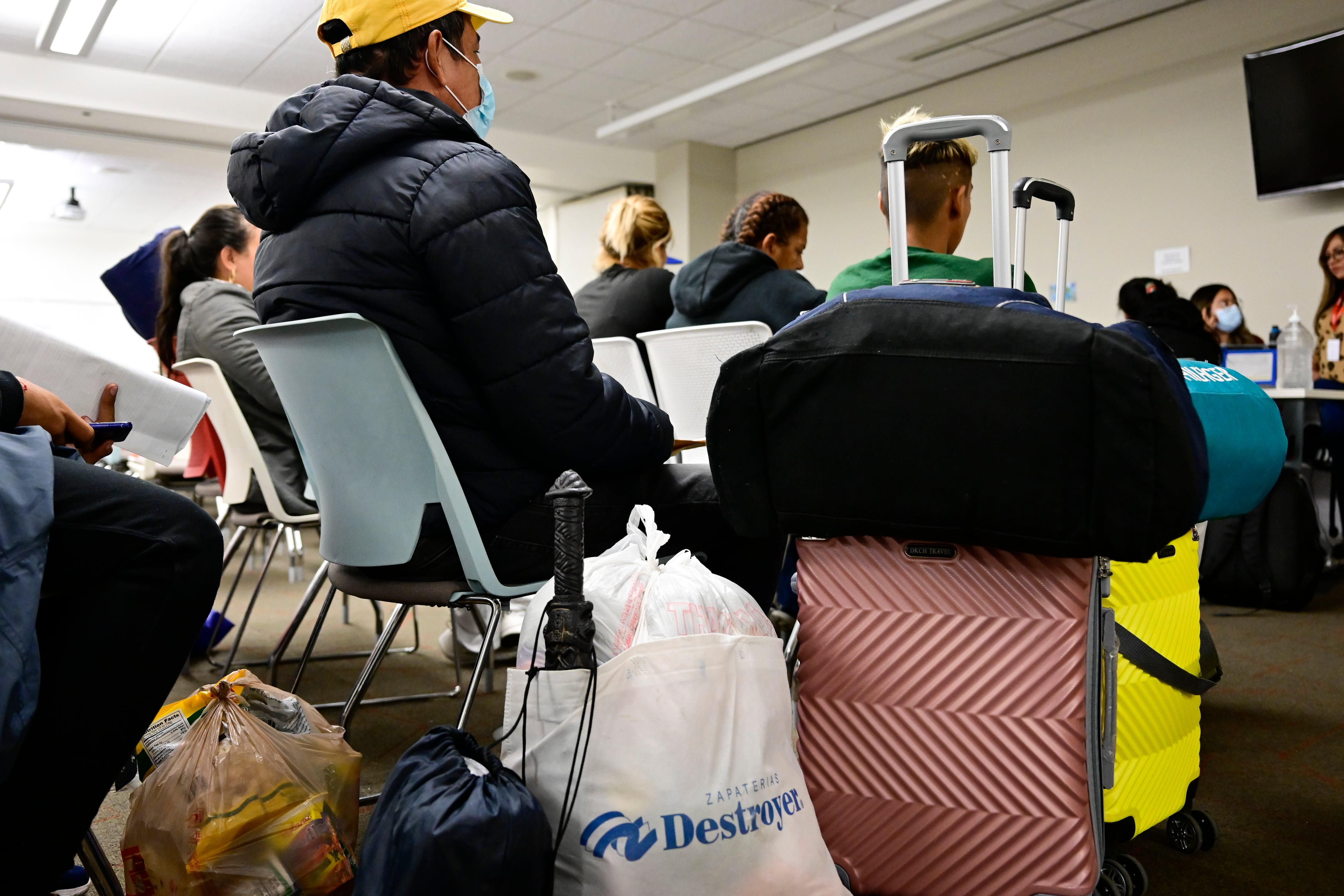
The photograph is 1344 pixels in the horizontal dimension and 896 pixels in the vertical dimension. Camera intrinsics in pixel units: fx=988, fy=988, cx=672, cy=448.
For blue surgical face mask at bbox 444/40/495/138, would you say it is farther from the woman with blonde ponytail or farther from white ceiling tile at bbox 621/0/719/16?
white ceiling tile at bbox 621/0/719/16

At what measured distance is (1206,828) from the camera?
1299 mm

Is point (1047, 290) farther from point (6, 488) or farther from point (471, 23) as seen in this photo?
point (6, 488)

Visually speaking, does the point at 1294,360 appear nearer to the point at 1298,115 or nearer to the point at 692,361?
the point at 1298,115

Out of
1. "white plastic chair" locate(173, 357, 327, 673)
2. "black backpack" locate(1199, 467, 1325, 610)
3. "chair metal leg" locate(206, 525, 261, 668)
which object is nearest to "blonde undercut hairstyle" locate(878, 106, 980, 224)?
"white plastic chair" locate(173, 357, 327, 673)

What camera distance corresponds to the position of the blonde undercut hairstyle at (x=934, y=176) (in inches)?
67.9

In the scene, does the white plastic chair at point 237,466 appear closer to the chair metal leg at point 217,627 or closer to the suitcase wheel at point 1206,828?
the chair metal leg at point 217,627

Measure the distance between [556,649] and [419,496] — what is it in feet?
1.41

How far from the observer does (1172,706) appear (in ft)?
4.01

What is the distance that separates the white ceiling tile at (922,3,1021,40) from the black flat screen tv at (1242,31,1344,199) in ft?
4.18

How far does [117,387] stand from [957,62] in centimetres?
624

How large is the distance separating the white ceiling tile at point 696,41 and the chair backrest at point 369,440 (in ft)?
16.5

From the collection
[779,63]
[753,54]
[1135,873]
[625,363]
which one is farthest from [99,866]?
[753,54]

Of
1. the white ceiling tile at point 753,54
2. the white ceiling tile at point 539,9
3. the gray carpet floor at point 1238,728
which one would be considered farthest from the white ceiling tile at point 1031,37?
the gray carpet floor at point 1238,728

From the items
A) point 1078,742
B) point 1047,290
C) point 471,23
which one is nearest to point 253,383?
point 471,23
